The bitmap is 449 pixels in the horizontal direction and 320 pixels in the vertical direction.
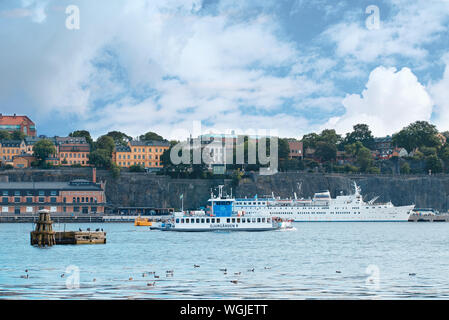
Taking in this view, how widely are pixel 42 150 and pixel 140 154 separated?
22.6 meters

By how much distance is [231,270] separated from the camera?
3741 cm

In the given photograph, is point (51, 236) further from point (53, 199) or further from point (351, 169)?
point (351, 169)

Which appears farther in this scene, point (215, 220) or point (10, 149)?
point (10, 149)

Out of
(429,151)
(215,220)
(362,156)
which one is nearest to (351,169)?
(362,156)

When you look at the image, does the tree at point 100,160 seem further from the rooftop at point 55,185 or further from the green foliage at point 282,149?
the green foliage at point 282,149

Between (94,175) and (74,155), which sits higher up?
(74,155)

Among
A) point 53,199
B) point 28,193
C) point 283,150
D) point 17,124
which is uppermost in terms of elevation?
point 17,124

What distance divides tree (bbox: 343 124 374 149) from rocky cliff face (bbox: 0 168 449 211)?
3543cm

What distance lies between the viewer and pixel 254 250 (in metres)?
52.2

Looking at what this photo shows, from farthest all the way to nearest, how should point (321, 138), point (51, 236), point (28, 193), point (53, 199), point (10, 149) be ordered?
point (321, 138) → point (10, 149) → point (53, 199) → point (28, 193) → point (51, 236)

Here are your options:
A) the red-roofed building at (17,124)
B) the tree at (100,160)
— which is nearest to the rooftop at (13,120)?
the red-roofed building at (17,124)
